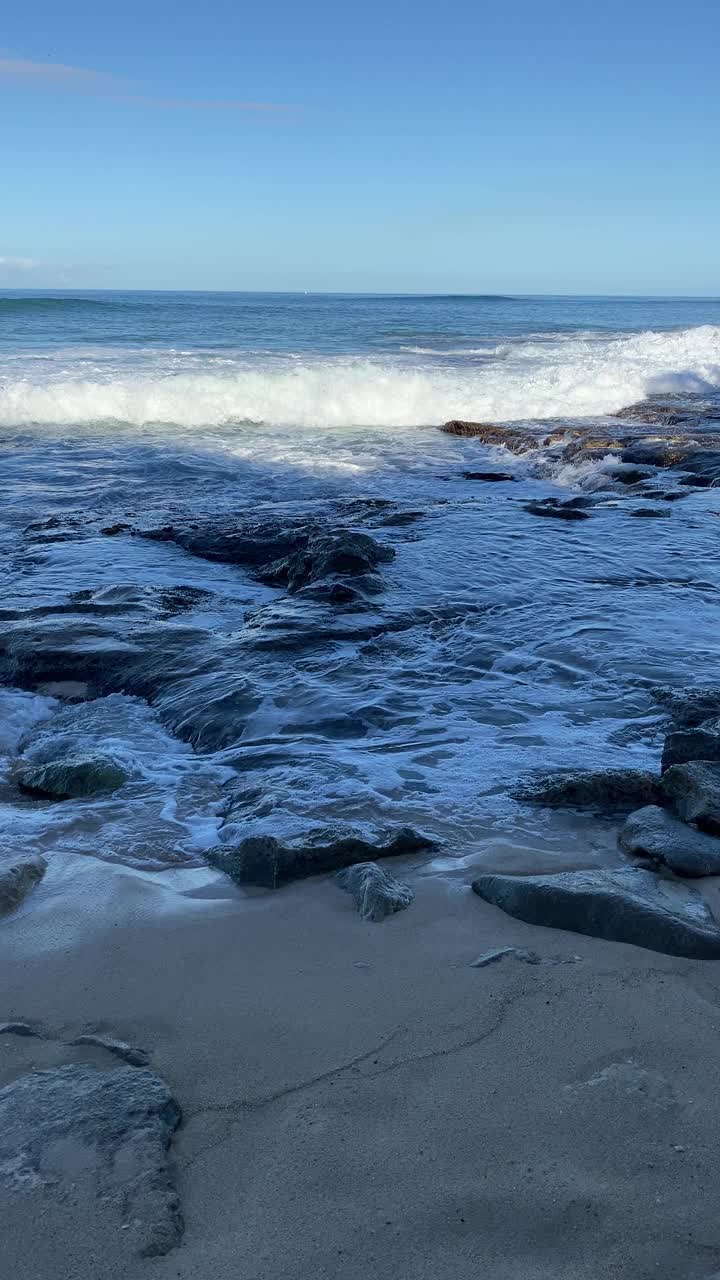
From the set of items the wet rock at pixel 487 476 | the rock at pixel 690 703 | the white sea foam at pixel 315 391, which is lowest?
the rock at pixel 690 703

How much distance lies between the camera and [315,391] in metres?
18.5

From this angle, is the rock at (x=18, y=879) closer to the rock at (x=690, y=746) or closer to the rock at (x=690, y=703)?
the rock at (x=690, y=746)

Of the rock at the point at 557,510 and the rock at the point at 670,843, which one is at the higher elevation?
the rock at the point at 557,510

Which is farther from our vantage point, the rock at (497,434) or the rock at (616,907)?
the rock at (497,434)

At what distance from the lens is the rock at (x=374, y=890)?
10.6 ft

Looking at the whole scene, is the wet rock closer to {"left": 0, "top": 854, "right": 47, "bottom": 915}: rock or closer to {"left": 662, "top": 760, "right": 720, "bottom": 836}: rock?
{"left": 662, "top": 760, "right": 720, "bottom": 836}: rock

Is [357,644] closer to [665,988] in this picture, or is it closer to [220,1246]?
[665,988]

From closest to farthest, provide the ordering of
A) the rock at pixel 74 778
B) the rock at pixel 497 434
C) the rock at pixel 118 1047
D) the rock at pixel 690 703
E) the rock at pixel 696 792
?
the rock at pixel 118 1047 < the rock at pixel 696 792 < the rock at pixel 74 778 < the rock at pixel 690 703 < the rock at pixel 497 434

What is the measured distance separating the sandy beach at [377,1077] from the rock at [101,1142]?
0.03 m

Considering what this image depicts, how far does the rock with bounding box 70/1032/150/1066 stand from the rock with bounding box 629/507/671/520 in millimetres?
8727

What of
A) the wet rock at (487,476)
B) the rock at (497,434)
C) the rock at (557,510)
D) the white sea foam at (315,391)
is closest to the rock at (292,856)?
the rock at (557,510)

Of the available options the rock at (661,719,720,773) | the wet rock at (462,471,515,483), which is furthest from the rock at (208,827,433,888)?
the wet rock at (462,471,515,483)

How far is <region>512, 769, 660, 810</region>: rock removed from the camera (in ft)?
13.1

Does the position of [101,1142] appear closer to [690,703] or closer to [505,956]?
[505,956]
